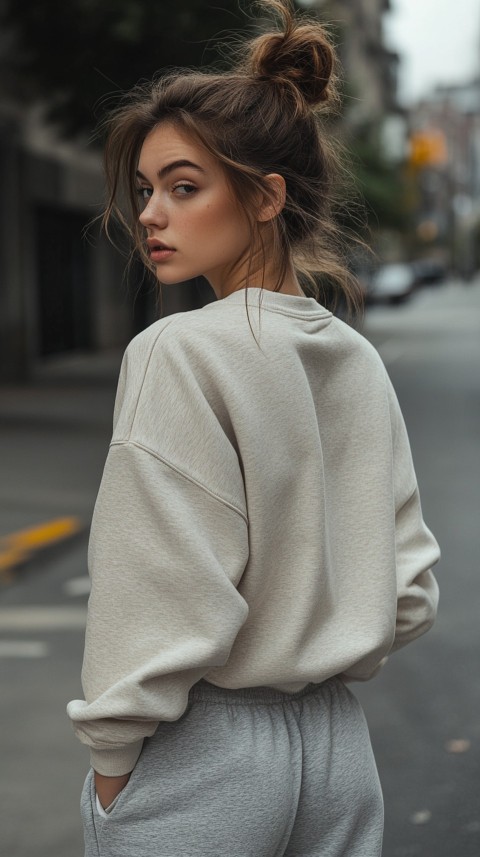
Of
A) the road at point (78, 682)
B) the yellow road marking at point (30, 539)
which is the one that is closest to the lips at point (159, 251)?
the road at point (78, 682)

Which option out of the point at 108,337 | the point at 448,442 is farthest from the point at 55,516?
the point at 108,337

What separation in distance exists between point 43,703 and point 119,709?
3036mm

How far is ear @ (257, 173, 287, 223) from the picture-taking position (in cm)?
153

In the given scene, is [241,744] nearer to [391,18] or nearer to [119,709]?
[119,709]

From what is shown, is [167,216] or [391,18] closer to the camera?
[167,216]

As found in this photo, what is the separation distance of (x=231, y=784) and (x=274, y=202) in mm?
744

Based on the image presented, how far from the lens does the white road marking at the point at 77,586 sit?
5891mm

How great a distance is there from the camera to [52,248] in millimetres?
20953

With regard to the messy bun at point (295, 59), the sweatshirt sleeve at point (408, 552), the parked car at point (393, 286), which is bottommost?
the parked car at point (393, 286)

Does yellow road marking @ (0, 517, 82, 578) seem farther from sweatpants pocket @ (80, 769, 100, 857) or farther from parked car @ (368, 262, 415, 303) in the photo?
parked car @ (368, 262, 415, 303)

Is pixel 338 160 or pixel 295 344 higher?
A: pixel 338 160

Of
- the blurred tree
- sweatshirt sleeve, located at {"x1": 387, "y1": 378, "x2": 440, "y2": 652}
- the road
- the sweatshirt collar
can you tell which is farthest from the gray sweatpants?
the blurred tree

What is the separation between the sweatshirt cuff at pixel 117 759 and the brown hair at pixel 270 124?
2.07ft

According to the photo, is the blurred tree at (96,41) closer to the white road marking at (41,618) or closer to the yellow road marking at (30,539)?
the yellow road marking at (30,539)
